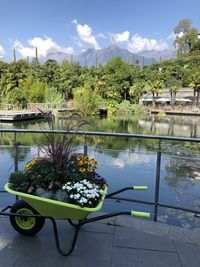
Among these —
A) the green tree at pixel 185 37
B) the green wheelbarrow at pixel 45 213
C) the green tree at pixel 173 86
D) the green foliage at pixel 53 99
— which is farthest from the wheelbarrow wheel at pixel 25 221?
the green tree at pixel 185 37

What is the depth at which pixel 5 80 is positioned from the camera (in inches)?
1396

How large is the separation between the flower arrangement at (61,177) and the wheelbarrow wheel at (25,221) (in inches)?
8.1

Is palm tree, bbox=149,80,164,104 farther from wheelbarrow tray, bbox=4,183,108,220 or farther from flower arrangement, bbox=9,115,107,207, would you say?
wheelbarrow tray, bbox=4,183,108,220

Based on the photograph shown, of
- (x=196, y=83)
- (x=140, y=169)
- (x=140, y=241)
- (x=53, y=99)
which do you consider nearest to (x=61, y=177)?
(x=140, y=241)

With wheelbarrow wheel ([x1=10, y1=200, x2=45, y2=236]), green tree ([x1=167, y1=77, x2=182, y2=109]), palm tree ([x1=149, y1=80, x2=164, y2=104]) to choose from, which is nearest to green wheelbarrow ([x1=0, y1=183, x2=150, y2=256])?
wheelbarrow wheel ([x1=10, y1=200, x2=45, y2=236])

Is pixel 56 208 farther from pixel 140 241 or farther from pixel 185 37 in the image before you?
pixel 185 37

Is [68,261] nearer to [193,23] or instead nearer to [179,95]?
[179,95]

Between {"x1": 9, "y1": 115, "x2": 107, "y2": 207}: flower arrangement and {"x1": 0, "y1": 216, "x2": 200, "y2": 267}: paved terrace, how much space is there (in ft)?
1.30

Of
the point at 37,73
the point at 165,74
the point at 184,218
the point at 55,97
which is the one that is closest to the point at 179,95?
the point at 165,74

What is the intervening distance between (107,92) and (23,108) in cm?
1308

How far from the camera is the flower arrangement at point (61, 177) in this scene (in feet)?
5.50

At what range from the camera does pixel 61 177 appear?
6.08ft

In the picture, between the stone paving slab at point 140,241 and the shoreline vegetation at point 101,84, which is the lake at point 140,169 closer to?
the stone paving slab at point 140,241

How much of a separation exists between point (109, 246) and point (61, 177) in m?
0.62
